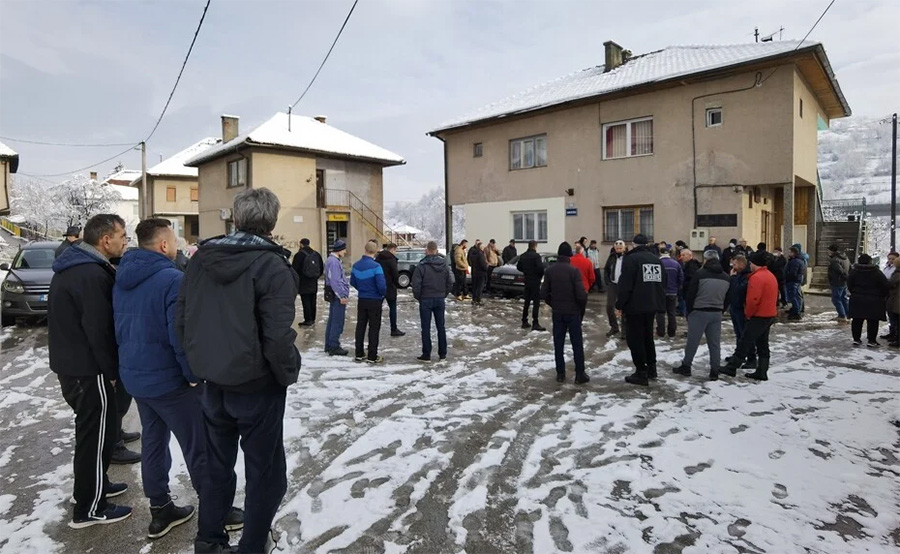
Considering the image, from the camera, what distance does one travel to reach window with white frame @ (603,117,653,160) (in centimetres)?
1738

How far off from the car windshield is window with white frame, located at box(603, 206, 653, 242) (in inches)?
624

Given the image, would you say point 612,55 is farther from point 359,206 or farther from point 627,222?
point 359,206

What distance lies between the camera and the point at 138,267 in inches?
125

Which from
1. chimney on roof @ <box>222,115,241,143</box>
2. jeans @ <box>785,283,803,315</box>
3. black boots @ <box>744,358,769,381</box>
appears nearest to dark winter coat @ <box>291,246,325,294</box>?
black boots @ <box>744,358,769,381</box>

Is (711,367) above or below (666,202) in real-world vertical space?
below

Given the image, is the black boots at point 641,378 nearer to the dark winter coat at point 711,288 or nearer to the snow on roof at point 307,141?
the dark winter coat at point 711,288

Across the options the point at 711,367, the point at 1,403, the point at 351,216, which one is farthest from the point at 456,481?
the point at 351,216

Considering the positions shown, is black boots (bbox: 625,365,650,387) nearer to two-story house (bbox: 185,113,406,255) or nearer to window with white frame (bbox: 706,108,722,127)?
window with white frame (bbox: 706,108,722,127)

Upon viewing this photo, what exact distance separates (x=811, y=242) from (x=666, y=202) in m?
5.78

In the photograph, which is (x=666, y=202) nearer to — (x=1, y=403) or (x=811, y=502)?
(x=811, y=502)

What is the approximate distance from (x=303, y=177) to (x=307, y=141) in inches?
83.1

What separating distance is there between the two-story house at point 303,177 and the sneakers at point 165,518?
75.6 feet

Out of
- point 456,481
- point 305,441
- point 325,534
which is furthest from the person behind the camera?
point 305,441

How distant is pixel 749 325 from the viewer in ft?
23.3
